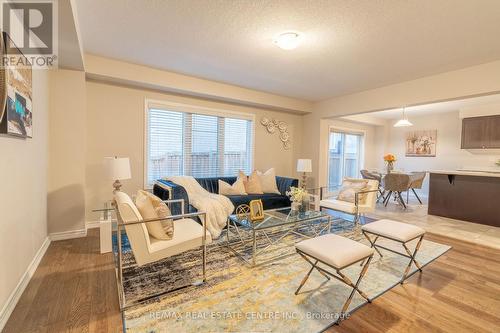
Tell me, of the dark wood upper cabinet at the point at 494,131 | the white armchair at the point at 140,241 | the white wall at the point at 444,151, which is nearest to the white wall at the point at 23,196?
the white armchair at the point at 140,241

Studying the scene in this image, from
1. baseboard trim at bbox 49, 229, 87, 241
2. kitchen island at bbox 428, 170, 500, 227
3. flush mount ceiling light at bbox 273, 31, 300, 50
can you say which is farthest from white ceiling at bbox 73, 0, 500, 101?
baseboard trim at bbox 49, 229, 87, 241

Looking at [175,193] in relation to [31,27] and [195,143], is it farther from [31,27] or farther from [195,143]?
[31,27]

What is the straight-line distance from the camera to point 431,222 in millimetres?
4402

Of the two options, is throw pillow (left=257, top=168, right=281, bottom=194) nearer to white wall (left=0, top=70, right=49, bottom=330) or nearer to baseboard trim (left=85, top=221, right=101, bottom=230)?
baseboard trim (left=85, top=221, right=101, bottom=230)

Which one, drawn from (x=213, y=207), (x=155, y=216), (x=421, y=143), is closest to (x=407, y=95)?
(x=213, y=207)

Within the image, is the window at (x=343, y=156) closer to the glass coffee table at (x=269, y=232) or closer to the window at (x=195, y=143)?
the window at (x=195, y=143)

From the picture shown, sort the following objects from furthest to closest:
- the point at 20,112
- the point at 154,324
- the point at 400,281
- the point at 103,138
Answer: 1. the point at 103,138
2. the point at 400,281
3. the point at 20,112
4. the point at 154,324

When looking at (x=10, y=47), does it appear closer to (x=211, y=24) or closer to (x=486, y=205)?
(x=211, y=24)

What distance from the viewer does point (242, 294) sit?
2.04 m

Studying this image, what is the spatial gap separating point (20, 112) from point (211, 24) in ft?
6.22

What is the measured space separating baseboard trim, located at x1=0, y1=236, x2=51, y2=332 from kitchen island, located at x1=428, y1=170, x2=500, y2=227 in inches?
257

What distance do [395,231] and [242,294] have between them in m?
1.68

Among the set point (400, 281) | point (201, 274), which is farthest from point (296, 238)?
point (201, 274)

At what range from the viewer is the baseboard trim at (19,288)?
5.43 ft
